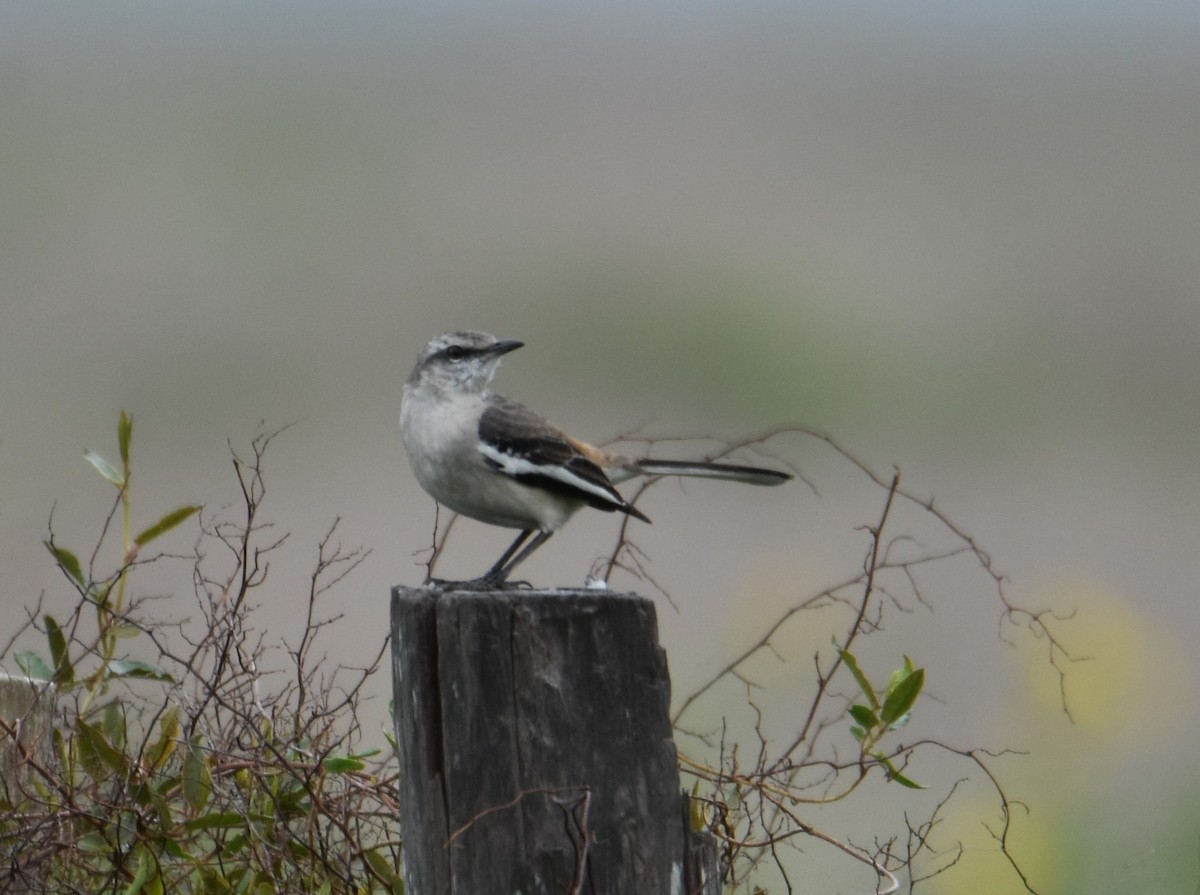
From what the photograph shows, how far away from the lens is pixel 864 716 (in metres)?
4.32

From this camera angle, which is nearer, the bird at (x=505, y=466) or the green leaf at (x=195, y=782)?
the green leaf at (x=195, y=782)

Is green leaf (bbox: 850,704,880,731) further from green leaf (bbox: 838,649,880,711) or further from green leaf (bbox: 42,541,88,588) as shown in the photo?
green leaf (bbox: 42,541,88,588)

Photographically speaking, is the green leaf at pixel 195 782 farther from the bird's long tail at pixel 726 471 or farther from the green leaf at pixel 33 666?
the bird's long tail at pixel 726 471

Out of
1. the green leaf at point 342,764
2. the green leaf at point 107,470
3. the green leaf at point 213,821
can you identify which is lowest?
the green leaf at point 213,821

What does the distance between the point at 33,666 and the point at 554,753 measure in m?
1.95

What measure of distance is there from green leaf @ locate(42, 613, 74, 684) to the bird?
1297 millimetres

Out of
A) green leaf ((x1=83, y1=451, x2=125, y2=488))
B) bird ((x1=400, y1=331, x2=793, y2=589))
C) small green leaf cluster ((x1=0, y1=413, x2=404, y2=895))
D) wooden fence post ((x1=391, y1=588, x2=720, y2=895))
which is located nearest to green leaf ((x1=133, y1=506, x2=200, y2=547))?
small green leaf cluster ((x1=0, y1=413, x2=404, y2=895))

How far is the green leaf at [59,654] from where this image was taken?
455 cm

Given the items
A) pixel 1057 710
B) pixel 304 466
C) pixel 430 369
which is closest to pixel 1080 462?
pixel 304 466

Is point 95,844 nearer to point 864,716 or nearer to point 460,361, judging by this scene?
point 864,716

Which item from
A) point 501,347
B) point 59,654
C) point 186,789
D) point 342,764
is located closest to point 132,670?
point 59,654

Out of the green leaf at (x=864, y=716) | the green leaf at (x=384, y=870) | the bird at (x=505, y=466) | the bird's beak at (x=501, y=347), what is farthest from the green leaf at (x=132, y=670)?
the bird's beak at (x=501, y=347)

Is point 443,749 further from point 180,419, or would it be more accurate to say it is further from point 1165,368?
point 1165,368

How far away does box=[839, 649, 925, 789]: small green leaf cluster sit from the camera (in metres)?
4.25
